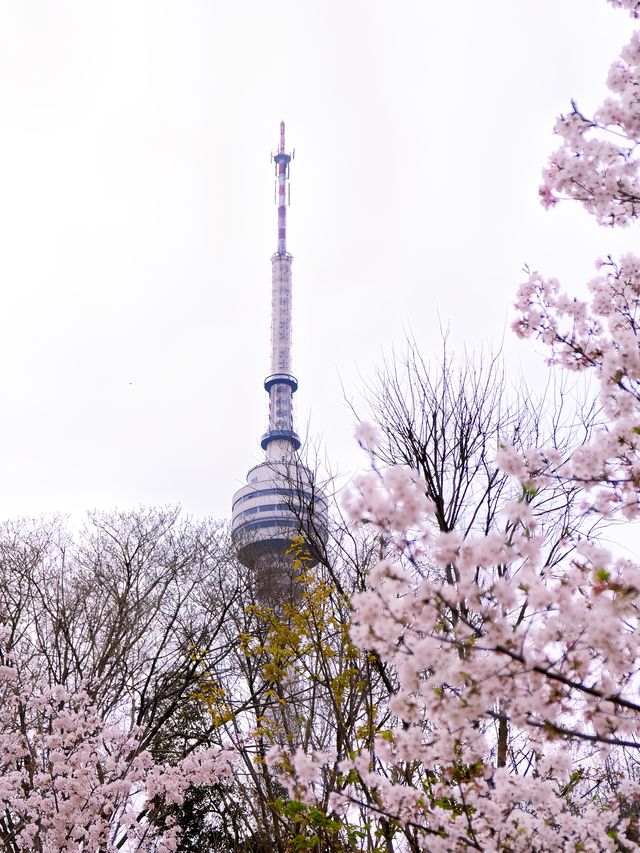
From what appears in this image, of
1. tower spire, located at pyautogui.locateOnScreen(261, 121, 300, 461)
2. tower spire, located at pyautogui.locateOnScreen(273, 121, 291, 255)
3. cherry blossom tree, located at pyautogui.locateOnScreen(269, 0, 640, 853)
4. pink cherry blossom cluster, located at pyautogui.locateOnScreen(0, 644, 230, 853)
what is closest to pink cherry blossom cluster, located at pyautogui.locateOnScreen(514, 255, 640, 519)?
cherry blossom tree, located at pyautogui.locateOnScreen(269, 0, 640, 853)

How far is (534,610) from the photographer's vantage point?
3391 millimetres

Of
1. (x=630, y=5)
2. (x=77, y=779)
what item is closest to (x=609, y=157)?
(x=630, y=5)

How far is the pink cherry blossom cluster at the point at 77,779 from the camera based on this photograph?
775cm

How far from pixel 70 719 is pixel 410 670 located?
713 centimetres

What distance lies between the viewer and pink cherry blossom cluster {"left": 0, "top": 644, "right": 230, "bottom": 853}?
775cm

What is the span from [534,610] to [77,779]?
6515 millimetres

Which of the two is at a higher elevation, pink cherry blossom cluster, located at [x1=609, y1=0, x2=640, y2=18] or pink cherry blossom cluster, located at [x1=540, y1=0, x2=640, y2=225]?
pink cherry blossom cluster, located at [x1=609, y1=0, x2=640, y2=18]

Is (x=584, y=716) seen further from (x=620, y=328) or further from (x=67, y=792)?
(x=67, y=792)

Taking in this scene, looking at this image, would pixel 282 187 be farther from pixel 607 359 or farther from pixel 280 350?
pixel 607 359

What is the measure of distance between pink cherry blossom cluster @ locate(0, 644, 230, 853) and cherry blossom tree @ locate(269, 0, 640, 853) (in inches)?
167

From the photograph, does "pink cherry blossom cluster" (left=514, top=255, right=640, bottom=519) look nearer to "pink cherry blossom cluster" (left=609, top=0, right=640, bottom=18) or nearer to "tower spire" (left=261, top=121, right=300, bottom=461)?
"pink cherry blossom cluster" (left=609, top=0, right=640, bottom=18)

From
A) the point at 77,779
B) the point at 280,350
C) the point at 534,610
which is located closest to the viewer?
the point at 534,610

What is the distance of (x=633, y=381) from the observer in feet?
11.3

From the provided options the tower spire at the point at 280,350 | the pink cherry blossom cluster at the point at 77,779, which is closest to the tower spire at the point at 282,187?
the tower spire at the point at 280,350
